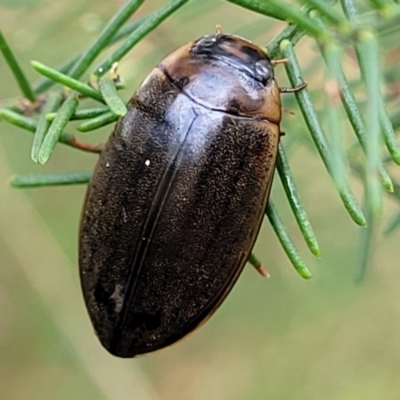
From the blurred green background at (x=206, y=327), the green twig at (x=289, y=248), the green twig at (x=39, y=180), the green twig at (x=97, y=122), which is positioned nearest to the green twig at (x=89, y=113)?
the green twig at (x=97, y=122)

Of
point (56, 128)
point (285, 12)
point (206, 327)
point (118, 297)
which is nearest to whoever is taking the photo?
point (285, 12)

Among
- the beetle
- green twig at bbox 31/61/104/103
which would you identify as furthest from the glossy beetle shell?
green twig at bbox 31/61/104/103

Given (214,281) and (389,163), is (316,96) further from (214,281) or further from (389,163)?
(214,281)

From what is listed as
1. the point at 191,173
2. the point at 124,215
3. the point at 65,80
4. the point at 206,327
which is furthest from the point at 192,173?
the point at 206,327

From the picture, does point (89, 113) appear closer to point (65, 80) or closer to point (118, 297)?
point (65, 80)

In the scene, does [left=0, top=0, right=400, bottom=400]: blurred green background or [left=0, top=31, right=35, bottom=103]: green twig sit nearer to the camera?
[left=0, top=31, right=35, bottom=103]: green twig

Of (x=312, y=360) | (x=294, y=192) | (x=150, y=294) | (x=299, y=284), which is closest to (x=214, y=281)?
(x=150, y=294)

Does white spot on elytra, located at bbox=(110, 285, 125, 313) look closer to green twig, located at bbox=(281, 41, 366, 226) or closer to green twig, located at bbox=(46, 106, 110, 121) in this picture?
green twig, located at bbox=(46, 106, 110, 121)
